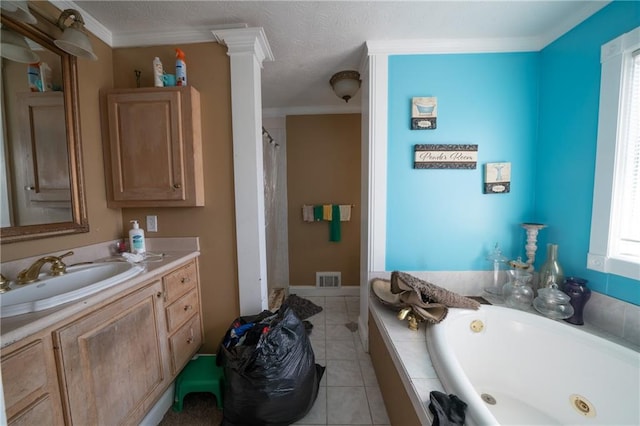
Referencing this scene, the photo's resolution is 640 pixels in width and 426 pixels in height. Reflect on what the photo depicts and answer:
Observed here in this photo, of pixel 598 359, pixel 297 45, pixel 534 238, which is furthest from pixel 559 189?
pixel 297 45

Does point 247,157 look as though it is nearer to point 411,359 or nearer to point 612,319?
point 411,359

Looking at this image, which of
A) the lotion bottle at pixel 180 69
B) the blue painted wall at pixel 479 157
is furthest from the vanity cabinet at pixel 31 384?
the blue painted wall at pixel 479 157

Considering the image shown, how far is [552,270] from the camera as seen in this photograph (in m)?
1.30

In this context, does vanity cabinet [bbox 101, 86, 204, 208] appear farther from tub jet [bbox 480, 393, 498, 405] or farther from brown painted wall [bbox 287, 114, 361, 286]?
tub jet [bbox 480, 393, 498, 405]

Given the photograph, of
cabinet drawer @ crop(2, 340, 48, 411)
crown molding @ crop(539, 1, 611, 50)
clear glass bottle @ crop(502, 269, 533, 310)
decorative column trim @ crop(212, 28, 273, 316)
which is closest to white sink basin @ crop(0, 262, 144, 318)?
cabinet drawer @ crop(2, 340, 48, 411)

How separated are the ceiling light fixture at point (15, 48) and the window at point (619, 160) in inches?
110

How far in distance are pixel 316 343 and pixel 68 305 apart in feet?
4.99

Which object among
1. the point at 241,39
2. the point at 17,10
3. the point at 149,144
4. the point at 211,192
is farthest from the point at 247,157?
the point at 17,10

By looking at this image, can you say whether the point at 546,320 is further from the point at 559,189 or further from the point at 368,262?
the point at 368,262

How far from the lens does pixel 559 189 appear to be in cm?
134

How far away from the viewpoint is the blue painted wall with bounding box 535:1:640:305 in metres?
1.10

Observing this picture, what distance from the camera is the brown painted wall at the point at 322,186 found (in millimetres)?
2477

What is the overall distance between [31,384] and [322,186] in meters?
2.25

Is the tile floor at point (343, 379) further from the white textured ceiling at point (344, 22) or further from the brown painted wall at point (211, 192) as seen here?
the white textured ceiling at point (344, 22)
